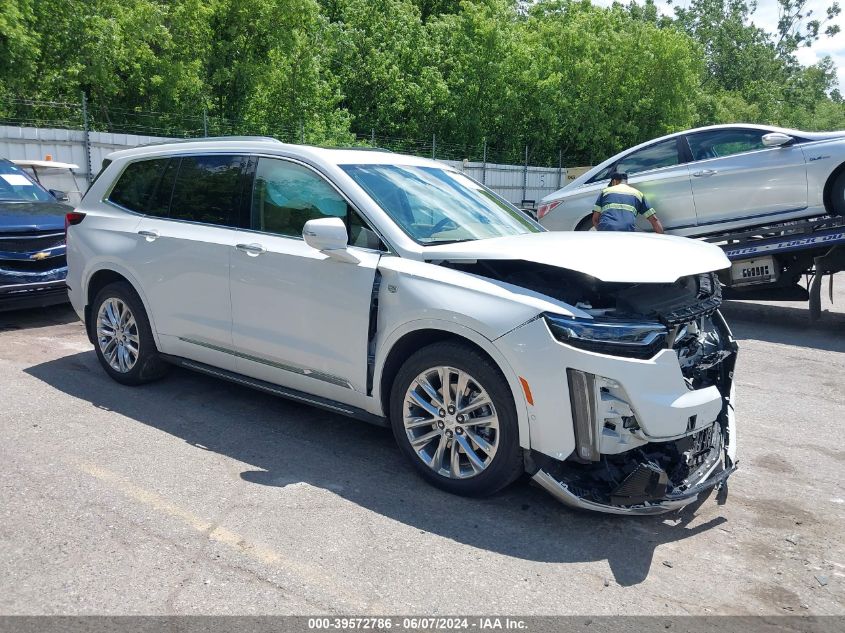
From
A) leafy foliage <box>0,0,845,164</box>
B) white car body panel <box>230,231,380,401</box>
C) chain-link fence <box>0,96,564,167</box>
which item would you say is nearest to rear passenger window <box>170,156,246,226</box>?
white car body panel <box>230,231,380,401</box>

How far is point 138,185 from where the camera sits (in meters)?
5.90

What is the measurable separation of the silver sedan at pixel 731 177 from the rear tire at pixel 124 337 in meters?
6.17

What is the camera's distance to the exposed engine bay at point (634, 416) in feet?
11.8

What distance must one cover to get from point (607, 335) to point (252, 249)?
2396mm

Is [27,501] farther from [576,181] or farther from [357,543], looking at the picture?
[576,181]

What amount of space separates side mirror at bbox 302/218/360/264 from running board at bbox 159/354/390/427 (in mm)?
951

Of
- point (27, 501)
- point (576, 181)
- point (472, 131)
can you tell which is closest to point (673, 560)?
point (27, 501)

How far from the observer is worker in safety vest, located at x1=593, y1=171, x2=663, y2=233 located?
8.41m

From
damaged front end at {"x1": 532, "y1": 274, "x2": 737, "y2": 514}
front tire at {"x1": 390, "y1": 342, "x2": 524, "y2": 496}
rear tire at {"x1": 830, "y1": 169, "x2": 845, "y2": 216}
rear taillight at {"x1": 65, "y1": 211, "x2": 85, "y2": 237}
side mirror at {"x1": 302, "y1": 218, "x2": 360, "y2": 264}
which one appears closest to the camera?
damaged front end at {"x1": 532, "y1": 274, "x2": 737, "y2": 514}

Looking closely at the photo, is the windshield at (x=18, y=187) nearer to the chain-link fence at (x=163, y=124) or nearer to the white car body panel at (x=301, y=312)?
the chain-link fence at (x=163, y=124)

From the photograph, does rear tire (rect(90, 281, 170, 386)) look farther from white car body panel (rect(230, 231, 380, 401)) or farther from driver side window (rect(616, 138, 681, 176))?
driver side window (rect(616, 138, 681, 176))

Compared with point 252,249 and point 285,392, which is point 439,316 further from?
point 252,249

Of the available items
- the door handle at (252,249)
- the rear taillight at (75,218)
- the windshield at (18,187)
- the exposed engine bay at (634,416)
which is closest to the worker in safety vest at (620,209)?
the exposed engine bay at (634,416)

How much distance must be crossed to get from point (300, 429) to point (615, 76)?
94.0 feet
